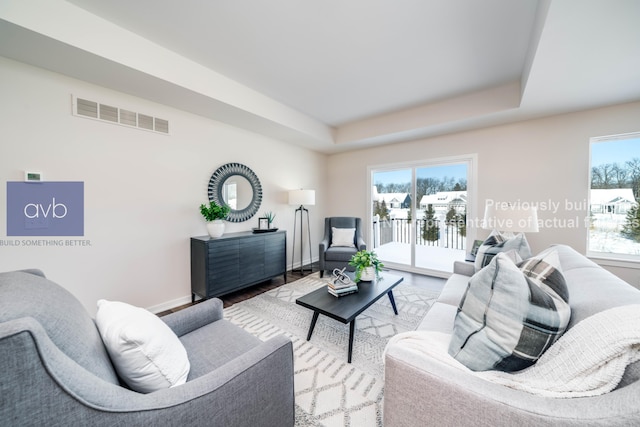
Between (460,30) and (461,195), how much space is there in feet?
7.80

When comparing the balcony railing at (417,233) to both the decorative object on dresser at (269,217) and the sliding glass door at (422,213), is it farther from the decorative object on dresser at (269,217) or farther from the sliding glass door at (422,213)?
the decorative object on dresser at (269,217)

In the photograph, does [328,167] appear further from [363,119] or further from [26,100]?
[26,100]

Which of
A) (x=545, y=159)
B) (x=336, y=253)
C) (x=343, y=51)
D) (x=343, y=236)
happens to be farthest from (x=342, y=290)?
(x=545, y=159)

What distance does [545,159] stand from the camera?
116 inches

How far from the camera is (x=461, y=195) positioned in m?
3.63

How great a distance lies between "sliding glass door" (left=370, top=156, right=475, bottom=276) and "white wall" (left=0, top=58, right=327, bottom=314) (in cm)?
273

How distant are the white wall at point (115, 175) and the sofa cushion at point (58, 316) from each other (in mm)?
1669

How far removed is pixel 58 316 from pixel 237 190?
2.75m

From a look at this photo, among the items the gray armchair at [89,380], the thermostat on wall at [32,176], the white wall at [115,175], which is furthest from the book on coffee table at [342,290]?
the thermostat on wall at [32,176]

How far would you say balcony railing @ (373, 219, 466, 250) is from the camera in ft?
12.3

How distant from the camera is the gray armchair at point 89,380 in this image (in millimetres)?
519

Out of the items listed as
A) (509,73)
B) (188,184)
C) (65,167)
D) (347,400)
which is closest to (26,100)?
(65,167)

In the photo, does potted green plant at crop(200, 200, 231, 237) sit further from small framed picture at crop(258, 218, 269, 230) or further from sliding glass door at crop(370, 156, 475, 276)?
sliding glass door at crop(370, 156, 475, 276)

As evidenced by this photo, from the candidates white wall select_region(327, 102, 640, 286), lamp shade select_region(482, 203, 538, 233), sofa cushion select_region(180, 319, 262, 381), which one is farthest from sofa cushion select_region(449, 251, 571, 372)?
white wall select_region(327, 102, 640, 286)
